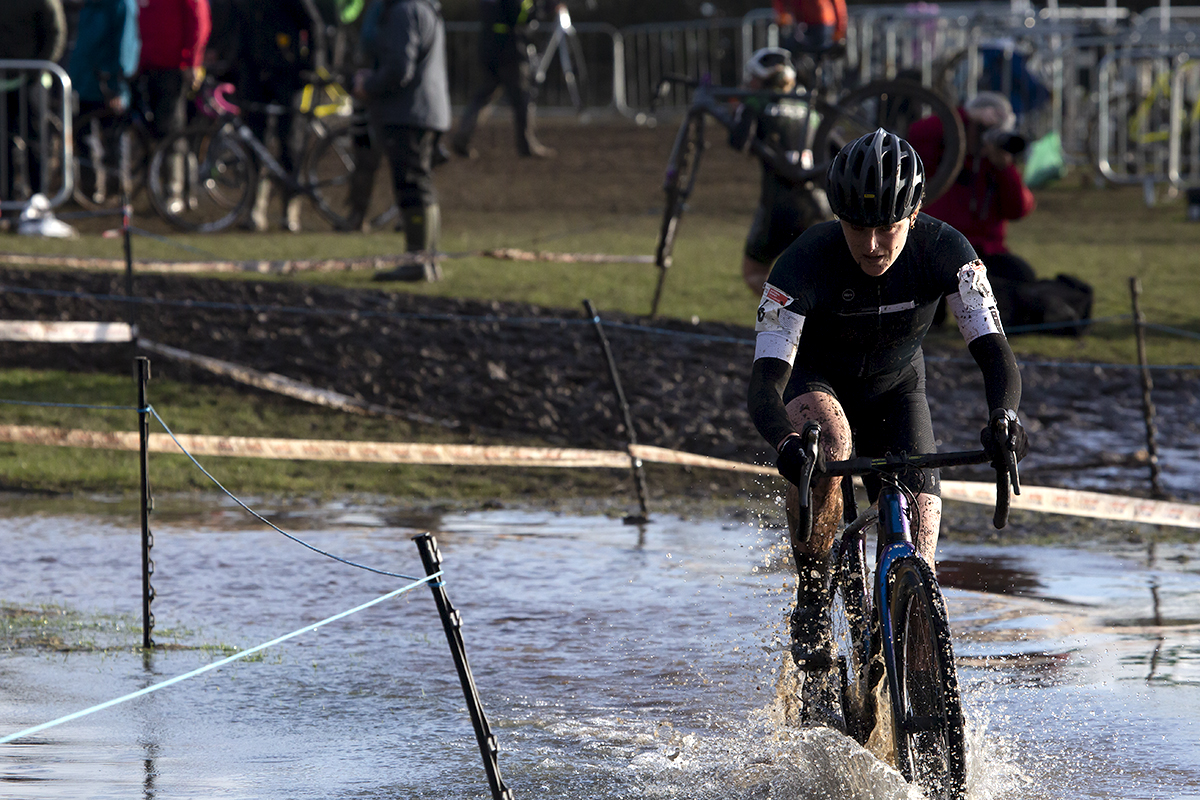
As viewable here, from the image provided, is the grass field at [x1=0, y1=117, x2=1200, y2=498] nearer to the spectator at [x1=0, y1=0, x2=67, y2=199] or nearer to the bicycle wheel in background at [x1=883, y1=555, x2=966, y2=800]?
the spectator at [x1=0, y1=0, x2=67, y2=199]

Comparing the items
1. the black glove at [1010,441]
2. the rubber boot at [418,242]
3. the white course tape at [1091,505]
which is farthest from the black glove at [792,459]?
the rubber boot at [418,242]

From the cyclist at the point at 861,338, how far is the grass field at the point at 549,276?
474 centimetres

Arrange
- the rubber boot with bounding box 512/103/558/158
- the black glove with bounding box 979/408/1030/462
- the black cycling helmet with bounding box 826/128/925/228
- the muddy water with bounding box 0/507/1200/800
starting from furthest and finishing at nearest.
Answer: the rubber boot with bounding box 512/103/558/158 < the muddy water with bounding box 0/507/1200/800 < the black cycling helmet with bounding box 826/128/925/228 < the black glove with bounding box 979/408/1030/462

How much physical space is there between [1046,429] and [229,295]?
6.05 meters

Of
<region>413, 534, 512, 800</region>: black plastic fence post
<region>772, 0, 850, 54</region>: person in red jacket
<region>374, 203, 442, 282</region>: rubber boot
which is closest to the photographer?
<region>413, 534, 512, 800</region>: black plastic fence post

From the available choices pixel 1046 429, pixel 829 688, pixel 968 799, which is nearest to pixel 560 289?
pixel 1046 429

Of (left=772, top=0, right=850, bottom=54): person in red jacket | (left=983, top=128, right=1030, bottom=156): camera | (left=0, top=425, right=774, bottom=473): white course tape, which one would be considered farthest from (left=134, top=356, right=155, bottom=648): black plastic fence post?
(left=772, top=0, right=850, bottom=54): person in red jacket

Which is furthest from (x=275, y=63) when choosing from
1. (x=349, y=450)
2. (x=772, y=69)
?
(x=349, y=450)

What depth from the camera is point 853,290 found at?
17.1 ft

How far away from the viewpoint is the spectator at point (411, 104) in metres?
14.0

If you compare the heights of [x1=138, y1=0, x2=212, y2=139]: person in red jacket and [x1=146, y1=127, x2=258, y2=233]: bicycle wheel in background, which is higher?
[x1=138, y1=0, x2=212, y2=139]: person in red jacket

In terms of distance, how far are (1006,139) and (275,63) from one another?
7.71m

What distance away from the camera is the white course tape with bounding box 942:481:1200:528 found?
27.7 ft

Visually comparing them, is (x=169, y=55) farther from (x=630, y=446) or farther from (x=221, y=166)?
(x=630, y=446)
